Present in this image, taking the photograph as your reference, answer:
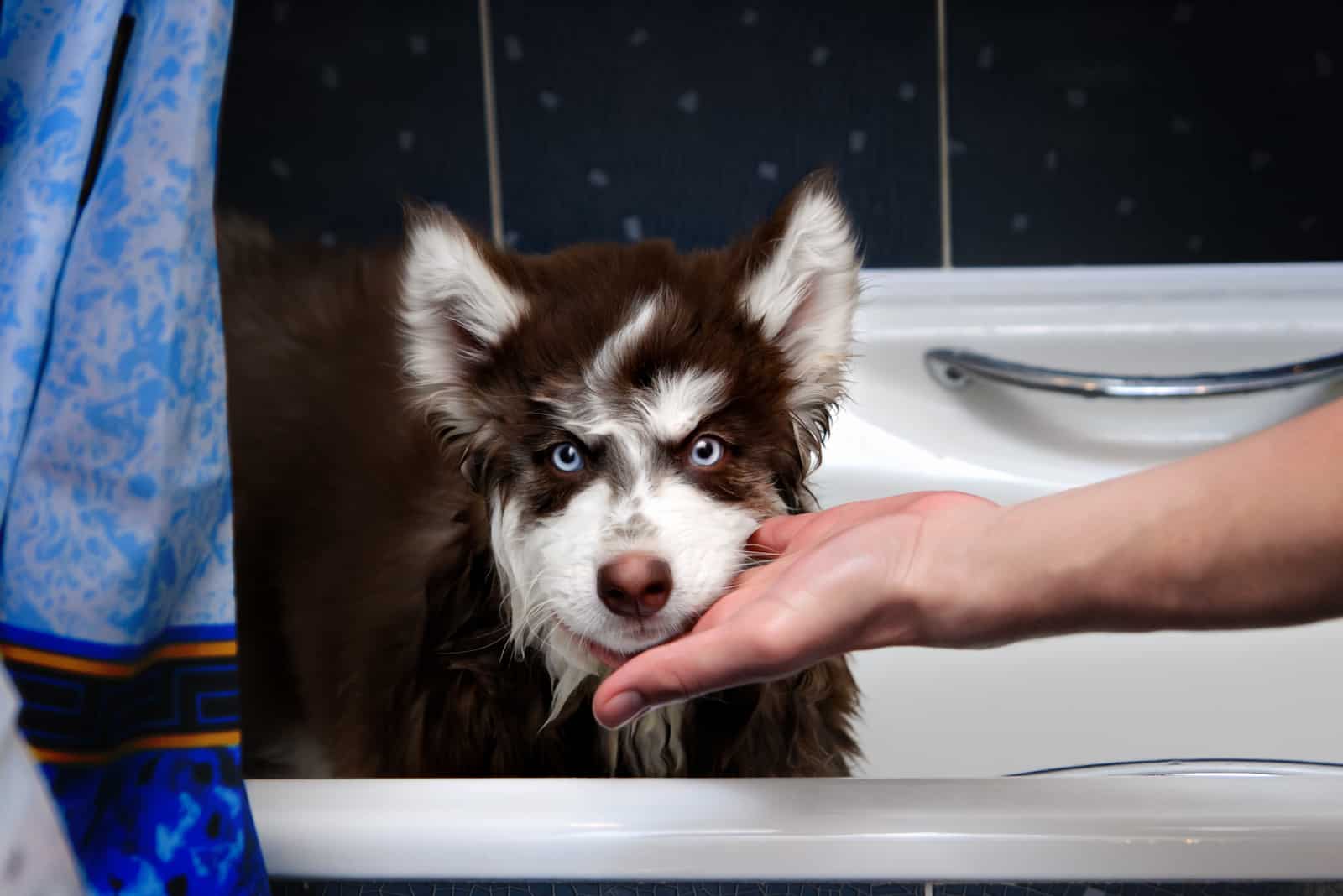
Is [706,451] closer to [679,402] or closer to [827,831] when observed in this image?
[679,402]

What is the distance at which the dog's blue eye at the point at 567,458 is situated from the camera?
993mm

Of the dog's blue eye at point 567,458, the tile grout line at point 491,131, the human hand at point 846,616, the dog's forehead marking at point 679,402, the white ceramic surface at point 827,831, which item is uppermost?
the tile grout line at point 491,131

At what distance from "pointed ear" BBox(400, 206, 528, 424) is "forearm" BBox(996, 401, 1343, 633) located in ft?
1.65

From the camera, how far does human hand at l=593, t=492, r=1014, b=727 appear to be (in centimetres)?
72

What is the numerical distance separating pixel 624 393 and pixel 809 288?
0.20 m

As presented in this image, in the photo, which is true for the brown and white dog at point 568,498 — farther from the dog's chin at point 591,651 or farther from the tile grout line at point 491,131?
the tile grout line at point 491,131

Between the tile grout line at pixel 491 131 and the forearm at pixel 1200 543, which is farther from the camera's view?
the tile grout line at pixel 491 131

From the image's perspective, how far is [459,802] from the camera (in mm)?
757

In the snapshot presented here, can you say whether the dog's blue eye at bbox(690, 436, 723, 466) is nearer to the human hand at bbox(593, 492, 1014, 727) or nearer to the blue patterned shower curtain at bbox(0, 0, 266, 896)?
the human hand at bbox(593, 492, 1014, 727)

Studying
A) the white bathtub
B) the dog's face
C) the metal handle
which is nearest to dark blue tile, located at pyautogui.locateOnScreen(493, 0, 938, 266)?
the white bathtub

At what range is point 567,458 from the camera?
1.00m

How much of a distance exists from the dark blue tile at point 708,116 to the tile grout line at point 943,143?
1 centimetres

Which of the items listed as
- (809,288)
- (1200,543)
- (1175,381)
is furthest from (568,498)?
(1175,381)

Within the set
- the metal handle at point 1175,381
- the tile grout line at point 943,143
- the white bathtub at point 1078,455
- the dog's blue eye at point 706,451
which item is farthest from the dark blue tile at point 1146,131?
the dog's blue eye at point 706,451
